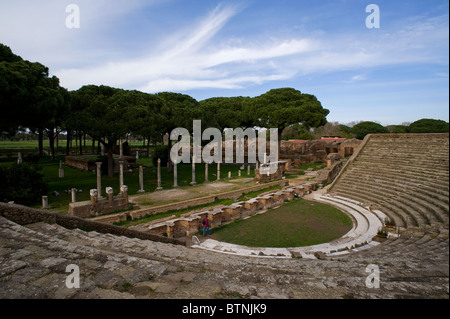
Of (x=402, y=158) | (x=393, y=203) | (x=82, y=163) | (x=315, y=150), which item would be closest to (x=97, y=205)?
(x=393, y=203)

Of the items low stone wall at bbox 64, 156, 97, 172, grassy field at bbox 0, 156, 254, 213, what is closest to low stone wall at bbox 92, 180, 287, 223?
grassy field at bbox 0, 156, 254, 213

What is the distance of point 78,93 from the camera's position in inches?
764

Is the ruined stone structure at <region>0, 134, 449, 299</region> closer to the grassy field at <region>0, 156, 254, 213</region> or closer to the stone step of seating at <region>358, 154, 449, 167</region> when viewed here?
the stone step of seating at <region>358, 154, 449, 167</region>

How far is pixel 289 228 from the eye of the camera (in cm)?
1121

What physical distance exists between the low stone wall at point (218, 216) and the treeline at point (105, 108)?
9.73 metres

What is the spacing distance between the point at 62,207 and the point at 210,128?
654 inches

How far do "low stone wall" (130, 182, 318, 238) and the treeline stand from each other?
973cm

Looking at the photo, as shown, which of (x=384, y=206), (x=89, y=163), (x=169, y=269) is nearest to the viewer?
(x=169, y=269)

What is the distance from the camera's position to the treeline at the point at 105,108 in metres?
13.6

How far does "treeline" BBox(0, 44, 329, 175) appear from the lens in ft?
44.7

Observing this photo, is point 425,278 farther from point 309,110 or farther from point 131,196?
point 309,110

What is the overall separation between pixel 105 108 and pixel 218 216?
1310 cm

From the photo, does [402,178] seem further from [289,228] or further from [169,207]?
[169,207]
